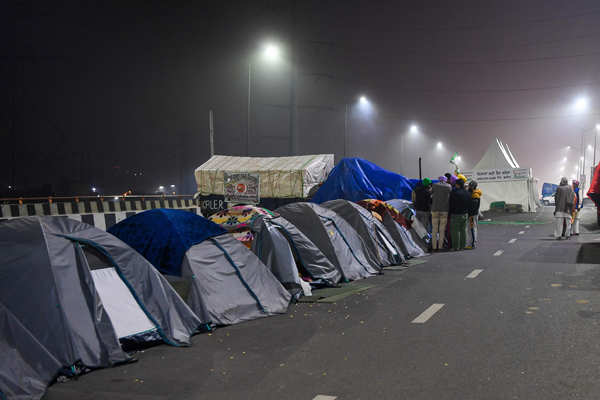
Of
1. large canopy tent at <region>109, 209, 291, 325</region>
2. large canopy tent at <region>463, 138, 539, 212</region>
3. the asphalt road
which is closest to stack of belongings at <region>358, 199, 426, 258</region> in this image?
the asphalt road

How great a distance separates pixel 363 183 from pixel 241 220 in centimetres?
976

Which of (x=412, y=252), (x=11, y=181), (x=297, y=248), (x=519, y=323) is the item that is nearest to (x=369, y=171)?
(x=412, y=252)

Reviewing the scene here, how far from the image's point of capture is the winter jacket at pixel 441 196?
1609cm

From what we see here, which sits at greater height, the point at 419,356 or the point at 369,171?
the point at 369,171

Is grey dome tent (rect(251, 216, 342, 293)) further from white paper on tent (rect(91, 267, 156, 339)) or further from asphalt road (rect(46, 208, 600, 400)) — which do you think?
white paper on tent (rect(91, 267, 156, 339))

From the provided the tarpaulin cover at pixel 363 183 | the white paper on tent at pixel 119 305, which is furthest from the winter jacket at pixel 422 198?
the white paper on tent at pixel 119 305

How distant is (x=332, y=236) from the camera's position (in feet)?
36.4

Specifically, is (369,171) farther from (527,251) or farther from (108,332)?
(108,332)

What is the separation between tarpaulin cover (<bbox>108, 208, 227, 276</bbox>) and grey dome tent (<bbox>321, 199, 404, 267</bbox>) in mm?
4777

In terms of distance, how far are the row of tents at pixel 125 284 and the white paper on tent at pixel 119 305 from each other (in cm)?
1

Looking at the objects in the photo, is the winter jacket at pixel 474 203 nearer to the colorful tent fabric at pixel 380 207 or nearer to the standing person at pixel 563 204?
the colorful tent fabric at pixel 380 207

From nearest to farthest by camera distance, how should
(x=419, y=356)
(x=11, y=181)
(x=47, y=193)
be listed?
(x=419, y=356) → (x=11, y=181) → (x=47, y=193)

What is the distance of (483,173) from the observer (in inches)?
1655

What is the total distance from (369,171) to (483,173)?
2513cm
